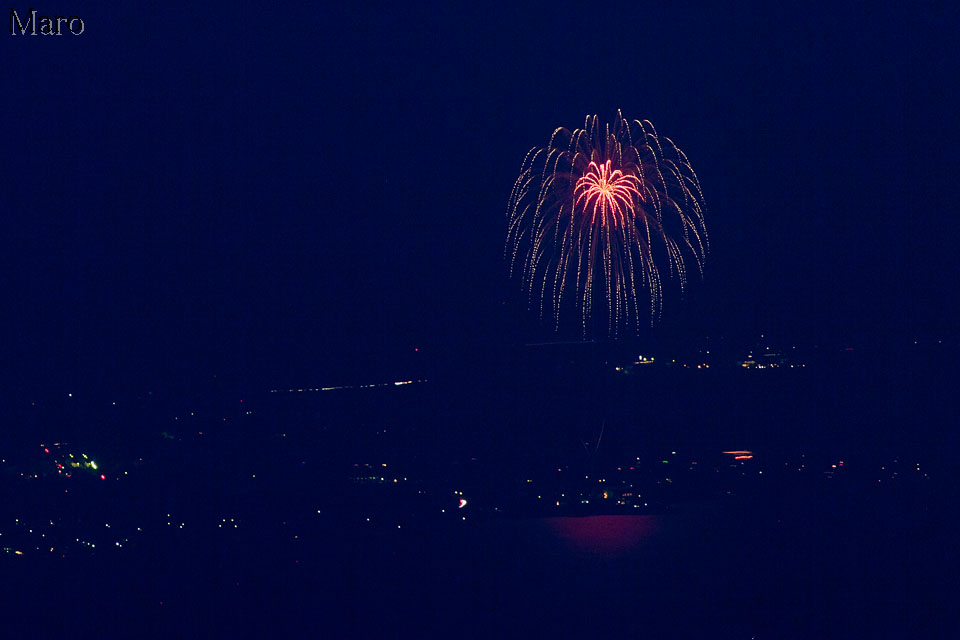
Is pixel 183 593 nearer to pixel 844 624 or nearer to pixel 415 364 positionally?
pixel 415 364

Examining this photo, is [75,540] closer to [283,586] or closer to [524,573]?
[283,586]

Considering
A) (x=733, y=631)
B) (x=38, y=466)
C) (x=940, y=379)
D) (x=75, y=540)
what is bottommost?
(x=733, y=631)

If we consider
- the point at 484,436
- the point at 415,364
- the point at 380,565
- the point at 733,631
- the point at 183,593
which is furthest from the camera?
the point at 415,364

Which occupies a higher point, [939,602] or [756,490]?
[756,490]

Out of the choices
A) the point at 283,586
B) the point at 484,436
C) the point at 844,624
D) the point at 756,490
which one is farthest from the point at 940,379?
the point at 283,586

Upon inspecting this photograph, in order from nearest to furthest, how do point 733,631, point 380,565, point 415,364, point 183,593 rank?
point 733,631
point 183,593
point 380,565
point 415,364

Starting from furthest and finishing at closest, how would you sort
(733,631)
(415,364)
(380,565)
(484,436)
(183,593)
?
(415,364) < (484,436) < (380,565) < (183,593) < (733,631)

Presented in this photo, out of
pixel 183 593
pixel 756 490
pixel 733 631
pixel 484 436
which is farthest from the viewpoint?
pixel 484 436

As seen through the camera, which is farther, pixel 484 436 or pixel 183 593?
pixel 484 436

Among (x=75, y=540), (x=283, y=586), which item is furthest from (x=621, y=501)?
Result: (x=75, y=540)
